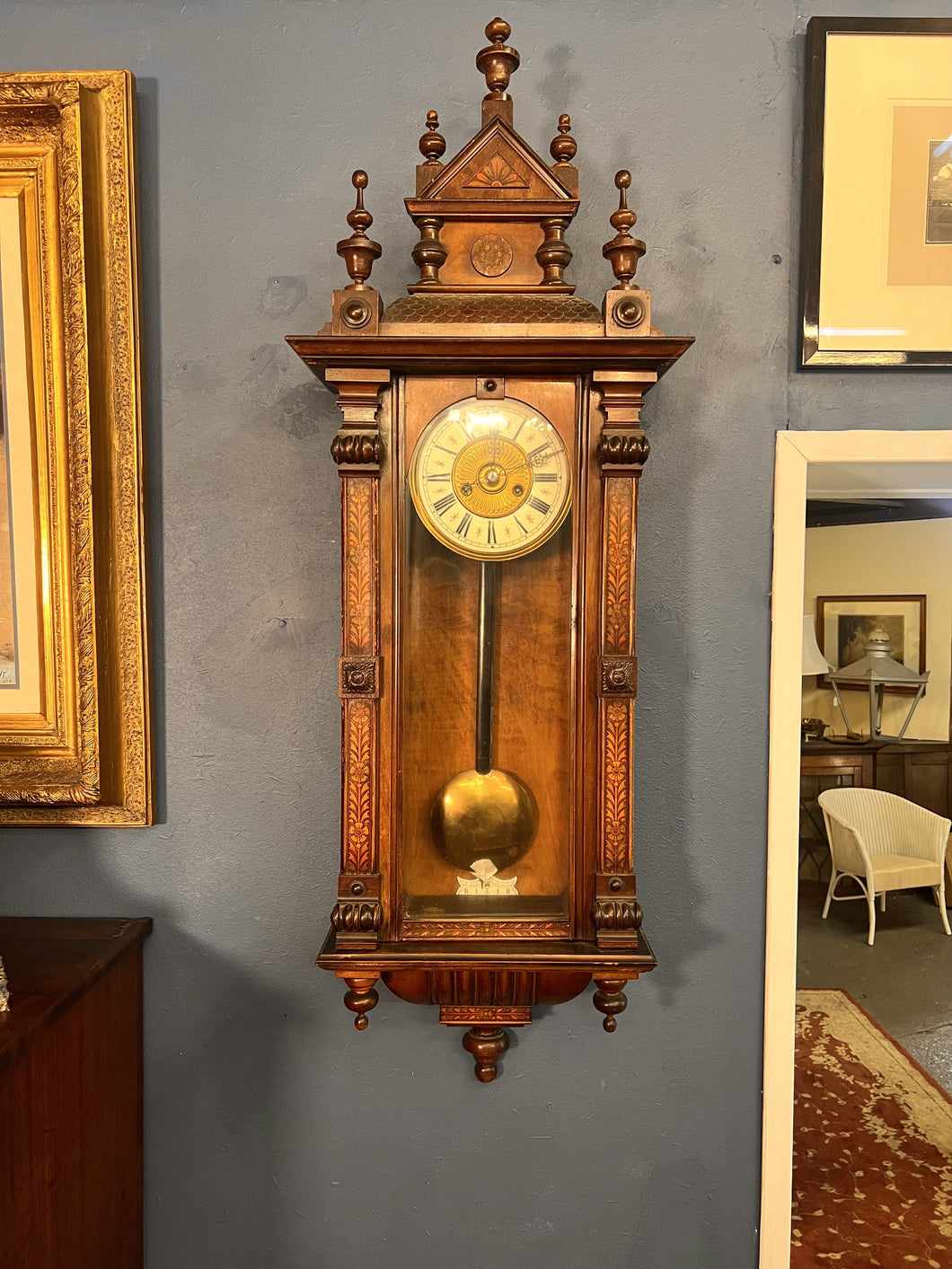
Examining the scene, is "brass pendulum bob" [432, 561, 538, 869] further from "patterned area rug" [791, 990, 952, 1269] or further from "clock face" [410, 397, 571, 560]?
"patterned area rug" [791, 990, 952, 1269]

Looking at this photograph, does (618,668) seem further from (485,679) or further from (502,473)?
(502,473)

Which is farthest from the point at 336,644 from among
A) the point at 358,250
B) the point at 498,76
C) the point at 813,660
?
the point at 813,660

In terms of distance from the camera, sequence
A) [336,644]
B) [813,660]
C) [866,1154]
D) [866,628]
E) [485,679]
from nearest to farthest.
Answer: [485,679] < [336,644] < [866,1154] < [813,660] < [866,628]

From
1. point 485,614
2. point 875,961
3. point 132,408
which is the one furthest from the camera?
point 875,961

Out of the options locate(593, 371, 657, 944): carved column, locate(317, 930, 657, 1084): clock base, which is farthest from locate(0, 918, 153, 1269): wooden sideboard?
locate(593, 371, 657, 944): carved column

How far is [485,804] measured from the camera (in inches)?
46.7

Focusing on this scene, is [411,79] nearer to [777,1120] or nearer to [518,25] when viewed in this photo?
[518,25]

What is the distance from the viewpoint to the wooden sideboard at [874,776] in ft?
13.4

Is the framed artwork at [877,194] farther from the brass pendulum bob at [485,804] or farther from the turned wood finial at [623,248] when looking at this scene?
the brass pendulum bob at [485,804]

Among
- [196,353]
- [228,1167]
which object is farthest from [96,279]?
[228,1167]

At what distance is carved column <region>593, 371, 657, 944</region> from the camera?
3.67ft

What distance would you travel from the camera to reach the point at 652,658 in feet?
4.38

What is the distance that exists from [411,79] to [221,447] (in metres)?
0.65

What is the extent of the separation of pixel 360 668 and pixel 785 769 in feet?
2.34
